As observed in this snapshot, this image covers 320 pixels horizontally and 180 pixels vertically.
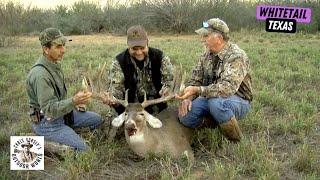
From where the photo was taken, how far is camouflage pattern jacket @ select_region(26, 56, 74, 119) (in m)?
5.07

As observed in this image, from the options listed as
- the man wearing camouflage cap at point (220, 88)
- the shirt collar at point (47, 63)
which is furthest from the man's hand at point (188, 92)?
the shirt collar at point (47, 63)

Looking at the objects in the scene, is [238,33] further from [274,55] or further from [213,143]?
[213,143]

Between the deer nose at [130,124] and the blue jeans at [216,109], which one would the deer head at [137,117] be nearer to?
the deer nose at [130,124]

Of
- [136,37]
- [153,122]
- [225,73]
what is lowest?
[153,122]

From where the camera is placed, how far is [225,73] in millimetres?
5418

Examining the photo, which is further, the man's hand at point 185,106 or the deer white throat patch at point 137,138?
the man's hand at point 185,106

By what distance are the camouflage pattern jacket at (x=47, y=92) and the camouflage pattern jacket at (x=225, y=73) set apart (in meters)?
1.49

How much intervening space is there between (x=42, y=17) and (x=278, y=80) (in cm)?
1426

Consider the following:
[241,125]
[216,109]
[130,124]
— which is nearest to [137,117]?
[130,124]

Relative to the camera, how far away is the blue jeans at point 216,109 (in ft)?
17.7

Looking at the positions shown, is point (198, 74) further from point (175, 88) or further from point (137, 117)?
point (137, 117)

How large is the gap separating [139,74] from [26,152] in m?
2.00

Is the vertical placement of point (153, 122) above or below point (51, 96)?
below

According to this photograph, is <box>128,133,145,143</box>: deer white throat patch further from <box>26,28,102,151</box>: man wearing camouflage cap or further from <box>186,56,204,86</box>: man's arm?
<box>186,56,204,86</box>: man's arm
